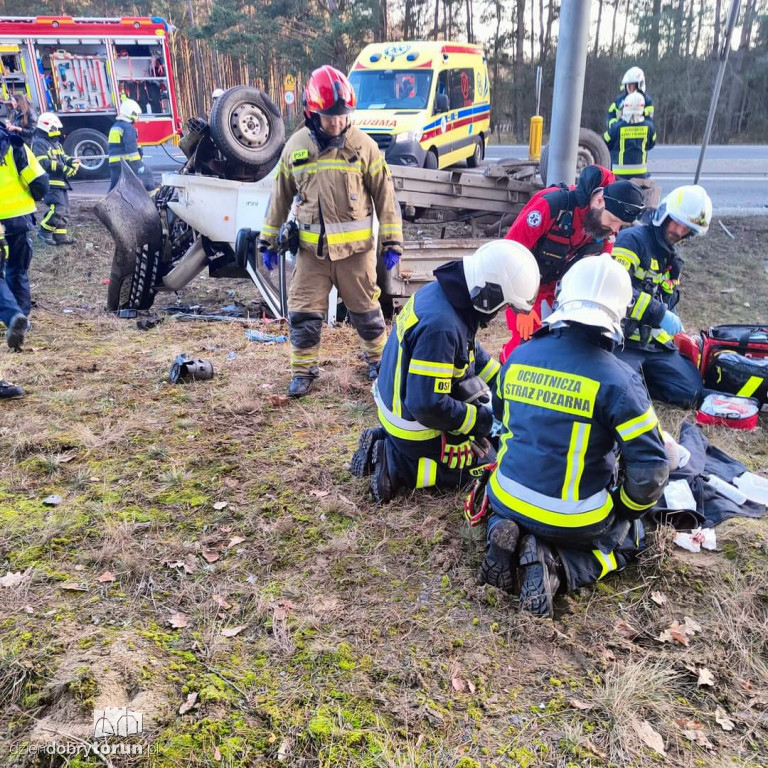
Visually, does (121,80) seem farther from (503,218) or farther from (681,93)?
(681,93)

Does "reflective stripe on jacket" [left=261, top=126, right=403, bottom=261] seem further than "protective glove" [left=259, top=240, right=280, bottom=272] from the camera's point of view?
No

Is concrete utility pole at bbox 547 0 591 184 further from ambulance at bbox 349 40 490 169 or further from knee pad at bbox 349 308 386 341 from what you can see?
ambulance at bbox 349 40 490 169

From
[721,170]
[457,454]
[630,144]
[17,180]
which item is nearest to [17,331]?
[17,180]

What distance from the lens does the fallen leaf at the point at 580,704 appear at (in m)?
2.13

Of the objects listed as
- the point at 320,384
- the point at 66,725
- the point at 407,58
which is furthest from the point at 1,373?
the point at 407,58

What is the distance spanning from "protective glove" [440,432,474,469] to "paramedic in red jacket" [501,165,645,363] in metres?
1.26

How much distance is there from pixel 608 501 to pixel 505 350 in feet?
8.61

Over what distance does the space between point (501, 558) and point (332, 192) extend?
9.23 feet

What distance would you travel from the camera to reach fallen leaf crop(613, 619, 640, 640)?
2.46m

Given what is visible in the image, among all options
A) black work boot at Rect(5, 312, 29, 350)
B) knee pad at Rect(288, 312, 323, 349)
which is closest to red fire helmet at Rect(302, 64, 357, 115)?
knee pad at Rect(288, 312, 323, 349)

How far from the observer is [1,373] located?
5035 millimetres

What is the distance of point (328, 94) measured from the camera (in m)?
4.07

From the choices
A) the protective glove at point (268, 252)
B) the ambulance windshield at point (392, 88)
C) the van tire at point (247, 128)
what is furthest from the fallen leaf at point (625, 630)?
the ambulance windshield at point (392, 88)

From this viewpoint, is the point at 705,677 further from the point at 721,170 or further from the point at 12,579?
the point at 721,170
